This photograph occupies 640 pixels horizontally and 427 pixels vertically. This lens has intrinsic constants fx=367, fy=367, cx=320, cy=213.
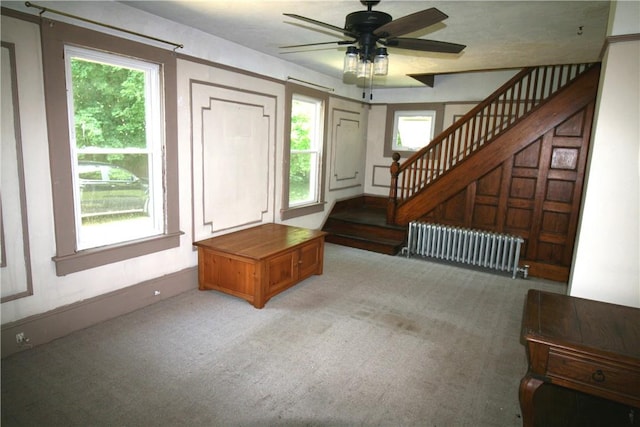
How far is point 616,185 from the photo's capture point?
2092mm

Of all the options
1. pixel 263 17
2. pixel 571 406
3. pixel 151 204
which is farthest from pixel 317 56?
pixel 571 406

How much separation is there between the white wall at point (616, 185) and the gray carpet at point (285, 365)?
0.86 metres

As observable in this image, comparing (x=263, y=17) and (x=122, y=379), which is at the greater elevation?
(x=263, y=17)

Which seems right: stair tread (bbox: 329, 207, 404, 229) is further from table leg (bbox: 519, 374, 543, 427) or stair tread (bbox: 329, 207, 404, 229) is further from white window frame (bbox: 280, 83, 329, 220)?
table leg (bbox: 519, 374, 543, 427)

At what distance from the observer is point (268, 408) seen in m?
2.06

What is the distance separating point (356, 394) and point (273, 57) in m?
3.63

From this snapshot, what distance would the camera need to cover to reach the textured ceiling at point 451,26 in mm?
2639

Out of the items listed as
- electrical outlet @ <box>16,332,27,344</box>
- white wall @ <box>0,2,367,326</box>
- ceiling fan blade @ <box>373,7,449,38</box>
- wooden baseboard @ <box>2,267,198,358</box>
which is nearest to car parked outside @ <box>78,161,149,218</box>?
white wall @ <box>0,2,367,326</box>

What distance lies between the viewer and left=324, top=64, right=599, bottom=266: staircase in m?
4.15

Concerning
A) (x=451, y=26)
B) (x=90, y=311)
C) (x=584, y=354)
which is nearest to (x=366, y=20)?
(x=451, y=26)

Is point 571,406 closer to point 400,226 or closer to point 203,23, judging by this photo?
point 400,226

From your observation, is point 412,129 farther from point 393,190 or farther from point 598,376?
point 598,376

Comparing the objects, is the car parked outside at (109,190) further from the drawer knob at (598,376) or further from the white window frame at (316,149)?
the drawer knob at (598,376)

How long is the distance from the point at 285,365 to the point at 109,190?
6.43ft
